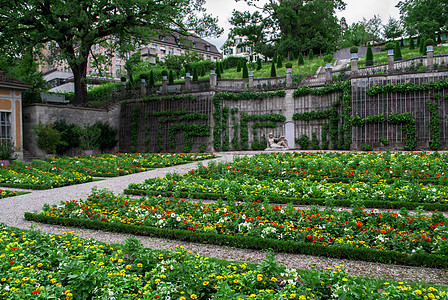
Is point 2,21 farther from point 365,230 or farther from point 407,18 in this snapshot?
point 407,18

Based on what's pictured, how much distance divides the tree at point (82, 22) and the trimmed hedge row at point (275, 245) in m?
19.3

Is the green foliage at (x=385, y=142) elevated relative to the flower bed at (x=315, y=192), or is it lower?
elevated

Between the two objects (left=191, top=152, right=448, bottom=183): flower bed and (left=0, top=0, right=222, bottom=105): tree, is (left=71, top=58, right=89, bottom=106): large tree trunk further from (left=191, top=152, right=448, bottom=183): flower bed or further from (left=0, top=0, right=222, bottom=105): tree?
(left=191, top=152, right=448, bottom=183): flower bed

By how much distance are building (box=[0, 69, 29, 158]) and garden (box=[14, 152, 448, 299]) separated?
16.5 metres

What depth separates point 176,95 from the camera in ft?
95.0

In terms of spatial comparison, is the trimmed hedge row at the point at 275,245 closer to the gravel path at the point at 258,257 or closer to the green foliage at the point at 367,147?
the gravel path at the point at 258,257

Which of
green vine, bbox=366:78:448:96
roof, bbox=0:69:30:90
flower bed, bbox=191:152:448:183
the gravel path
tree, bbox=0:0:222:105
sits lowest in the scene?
the gravel path

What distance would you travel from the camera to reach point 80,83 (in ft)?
90.8

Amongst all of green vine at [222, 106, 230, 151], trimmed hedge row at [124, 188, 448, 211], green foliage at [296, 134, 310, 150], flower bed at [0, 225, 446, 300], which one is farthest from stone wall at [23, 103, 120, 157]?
flower bed at [0, 225, 446, 300]

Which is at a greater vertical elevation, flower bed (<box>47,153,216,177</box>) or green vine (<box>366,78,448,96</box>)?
green vine (<box>366,78,448,96</box>)

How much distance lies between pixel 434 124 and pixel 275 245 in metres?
20.2

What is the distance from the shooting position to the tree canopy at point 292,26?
153 ft

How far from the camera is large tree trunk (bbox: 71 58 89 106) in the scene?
27109mm

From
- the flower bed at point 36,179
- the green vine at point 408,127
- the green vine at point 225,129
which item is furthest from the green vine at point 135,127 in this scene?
the green vine at point 408,127
